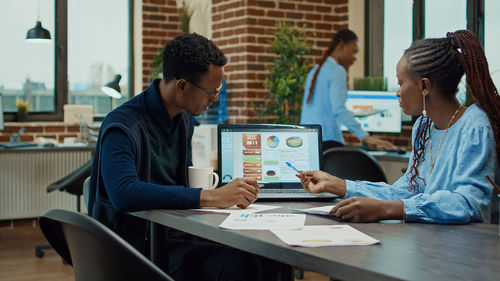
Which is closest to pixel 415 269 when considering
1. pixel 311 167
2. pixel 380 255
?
pixel 380 255

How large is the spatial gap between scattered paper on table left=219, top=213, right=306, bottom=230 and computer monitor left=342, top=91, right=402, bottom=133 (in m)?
3.50

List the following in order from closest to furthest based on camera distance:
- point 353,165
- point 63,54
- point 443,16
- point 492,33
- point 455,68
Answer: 1. point 455,68
2. point 353,165
3. point 492,33
4. point 443,16
5. point 63,54

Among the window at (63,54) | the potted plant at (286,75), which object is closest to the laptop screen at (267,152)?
the potted plant at (286,75)

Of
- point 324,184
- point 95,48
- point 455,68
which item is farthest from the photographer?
point 95,48

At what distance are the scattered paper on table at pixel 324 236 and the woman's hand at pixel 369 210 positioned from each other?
3.1 inches

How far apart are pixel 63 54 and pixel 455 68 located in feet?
16.0

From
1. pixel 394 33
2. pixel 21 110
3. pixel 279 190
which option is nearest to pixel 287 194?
pixel 279 190

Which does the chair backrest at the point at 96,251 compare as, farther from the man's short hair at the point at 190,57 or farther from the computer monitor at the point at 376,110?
the computer monitor at the point at 376,110

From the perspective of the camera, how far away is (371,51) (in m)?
5.92

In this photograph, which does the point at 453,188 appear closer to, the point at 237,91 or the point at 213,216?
the point at 213,216

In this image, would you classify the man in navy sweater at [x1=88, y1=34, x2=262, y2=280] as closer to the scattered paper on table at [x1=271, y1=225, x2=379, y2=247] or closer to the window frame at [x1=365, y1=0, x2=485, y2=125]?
the scattered paper on table at [x1=271, y1=225, x2=379, y2=247]

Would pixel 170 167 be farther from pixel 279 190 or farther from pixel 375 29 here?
pixel 375 29

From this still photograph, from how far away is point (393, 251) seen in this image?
1.31 meters

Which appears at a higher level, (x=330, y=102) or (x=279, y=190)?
(x=330, y=102)
